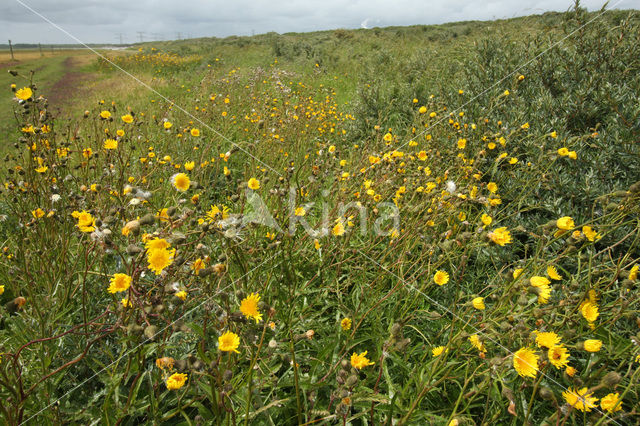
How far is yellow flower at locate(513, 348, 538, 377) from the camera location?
1122 millimetres

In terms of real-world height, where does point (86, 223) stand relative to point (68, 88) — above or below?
below

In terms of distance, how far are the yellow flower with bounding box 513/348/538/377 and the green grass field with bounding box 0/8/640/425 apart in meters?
0.02

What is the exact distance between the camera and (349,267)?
6.90 ft

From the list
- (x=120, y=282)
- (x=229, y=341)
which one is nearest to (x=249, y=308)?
(x=229, y=341)

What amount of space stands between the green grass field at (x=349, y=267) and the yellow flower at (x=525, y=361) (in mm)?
16

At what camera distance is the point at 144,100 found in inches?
288

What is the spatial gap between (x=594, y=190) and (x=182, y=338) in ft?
9.18

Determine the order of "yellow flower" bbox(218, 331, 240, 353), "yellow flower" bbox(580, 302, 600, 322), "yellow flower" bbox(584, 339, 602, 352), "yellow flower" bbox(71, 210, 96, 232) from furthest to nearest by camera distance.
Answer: "yellow flower" bbox(71, 210, 96, 232), "yellow flower" bbox(580, 302, 600, 322), "yellow flower" bbox(584, 339, 602, 352), "yellow flower" bbox(218, 331, 240, 353)

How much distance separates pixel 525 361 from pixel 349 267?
112 cm

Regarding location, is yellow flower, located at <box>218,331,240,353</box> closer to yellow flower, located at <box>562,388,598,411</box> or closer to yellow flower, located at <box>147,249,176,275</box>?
yellow flower, located at <box>147,249,176,275</box>

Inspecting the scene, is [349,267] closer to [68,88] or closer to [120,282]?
[120,282]

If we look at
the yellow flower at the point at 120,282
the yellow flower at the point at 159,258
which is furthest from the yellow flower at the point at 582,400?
the yellow flower at the point at 120,282

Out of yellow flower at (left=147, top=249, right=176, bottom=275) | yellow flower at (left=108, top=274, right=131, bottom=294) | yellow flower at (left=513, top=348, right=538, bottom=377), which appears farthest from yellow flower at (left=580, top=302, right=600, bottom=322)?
yellow flower at (left=108, top=274, right=131, bottom=294)

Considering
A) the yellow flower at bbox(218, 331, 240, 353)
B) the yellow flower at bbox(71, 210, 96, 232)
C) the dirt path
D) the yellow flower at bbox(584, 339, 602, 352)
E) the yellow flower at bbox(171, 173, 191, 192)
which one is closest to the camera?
the yellow flower at bbox(218, 331, 240, 353)
